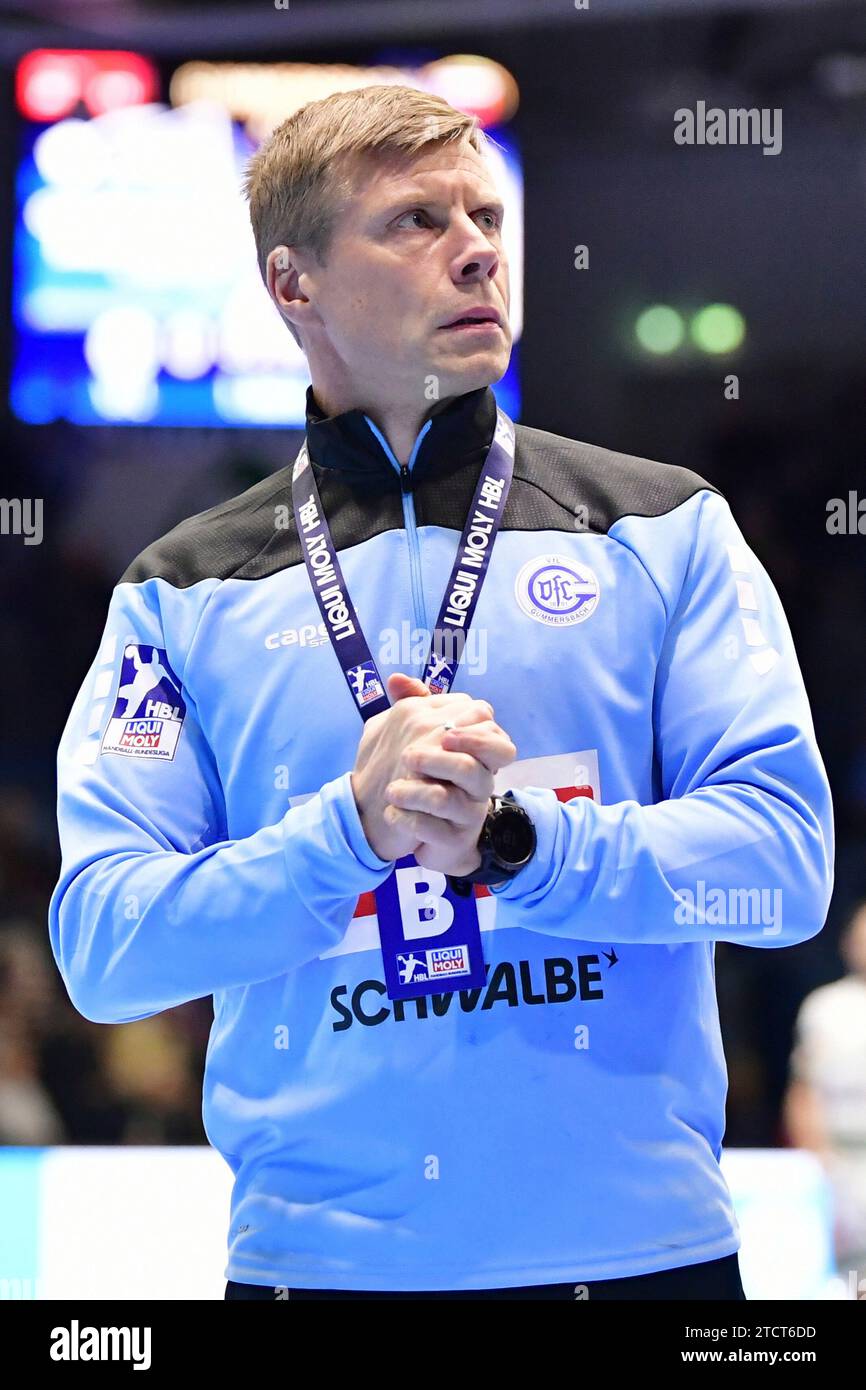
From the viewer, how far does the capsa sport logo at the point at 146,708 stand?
1.89m

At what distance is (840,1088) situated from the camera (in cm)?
353

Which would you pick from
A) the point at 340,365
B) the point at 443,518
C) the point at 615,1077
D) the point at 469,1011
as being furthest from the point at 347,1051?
the point at 340,365

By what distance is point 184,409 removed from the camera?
356 centimetres

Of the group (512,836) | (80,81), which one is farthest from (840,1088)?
(80,81)

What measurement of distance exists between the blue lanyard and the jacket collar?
0.03 m

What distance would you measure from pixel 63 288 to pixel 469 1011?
2.41 metres

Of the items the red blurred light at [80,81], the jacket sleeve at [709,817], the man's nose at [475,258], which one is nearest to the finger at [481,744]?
the jacket sleeve at [709,817]

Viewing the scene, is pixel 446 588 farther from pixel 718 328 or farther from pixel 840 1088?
pixel 840 1088

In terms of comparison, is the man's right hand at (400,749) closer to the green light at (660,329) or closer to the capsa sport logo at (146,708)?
the capsa sport logo at (146,708)

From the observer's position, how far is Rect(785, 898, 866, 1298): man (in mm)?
3121

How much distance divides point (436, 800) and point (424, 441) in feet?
1.84

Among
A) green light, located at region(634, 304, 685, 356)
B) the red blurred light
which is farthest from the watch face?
the red blurred light

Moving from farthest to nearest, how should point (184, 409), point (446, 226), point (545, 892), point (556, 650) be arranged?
point (184, 409) → point (446, 226) → point (556, 650) → point (545, 892)
